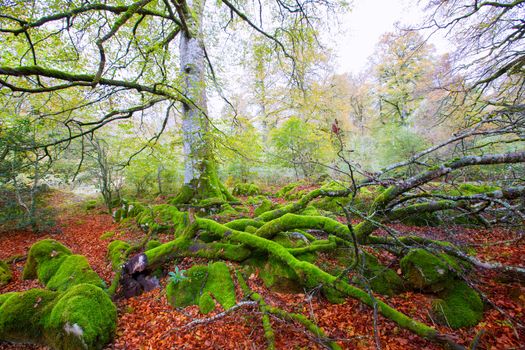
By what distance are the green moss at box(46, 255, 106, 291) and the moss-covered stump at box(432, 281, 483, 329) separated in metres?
4.95

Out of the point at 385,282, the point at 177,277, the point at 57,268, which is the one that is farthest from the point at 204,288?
the point at 57,268

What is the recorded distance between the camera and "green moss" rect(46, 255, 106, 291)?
3584 mm

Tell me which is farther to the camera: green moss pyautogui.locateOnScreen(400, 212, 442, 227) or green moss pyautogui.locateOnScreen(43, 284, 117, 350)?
green moss pyautogui.locateOnScreen(400, 212, 442, 227)

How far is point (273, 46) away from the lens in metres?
6.95

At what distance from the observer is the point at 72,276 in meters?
3.70

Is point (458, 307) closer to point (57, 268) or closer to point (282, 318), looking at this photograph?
point (282, 318)

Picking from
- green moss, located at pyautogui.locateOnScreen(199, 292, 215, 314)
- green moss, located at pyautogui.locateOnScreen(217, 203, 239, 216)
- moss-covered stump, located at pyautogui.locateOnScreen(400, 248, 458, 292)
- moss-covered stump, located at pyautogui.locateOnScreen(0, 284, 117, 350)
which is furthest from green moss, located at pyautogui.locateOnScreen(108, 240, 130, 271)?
moss-covered stump, located at pyautogui.locateOnScreen(400, 248, 458, 292)

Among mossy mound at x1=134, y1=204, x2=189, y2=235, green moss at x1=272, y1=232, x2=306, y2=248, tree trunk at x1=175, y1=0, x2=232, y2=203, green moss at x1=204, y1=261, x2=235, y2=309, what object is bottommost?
green moss at x1=204, y1=261, x2=235, y2=309

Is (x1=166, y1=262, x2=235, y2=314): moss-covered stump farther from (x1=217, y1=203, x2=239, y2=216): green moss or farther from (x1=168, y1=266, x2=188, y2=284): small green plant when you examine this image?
(x1=217, y1=203, x2=239, y2=216): green moss

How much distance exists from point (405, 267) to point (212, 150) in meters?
5.50

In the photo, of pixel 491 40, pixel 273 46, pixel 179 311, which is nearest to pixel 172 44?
pixel 273 46

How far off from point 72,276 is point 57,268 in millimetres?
839

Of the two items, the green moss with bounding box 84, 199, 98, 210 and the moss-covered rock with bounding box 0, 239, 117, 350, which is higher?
the green moss with bounding box 84, 199, 98, 210

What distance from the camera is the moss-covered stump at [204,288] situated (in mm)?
3084
